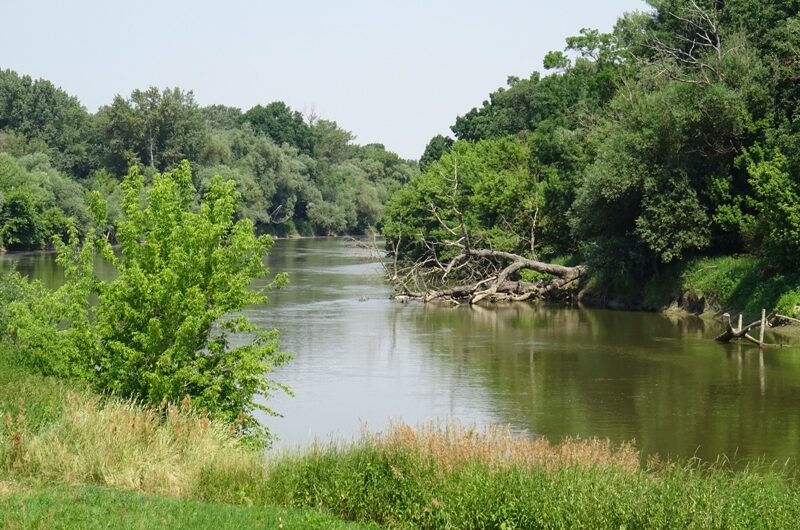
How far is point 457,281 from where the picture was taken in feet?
206

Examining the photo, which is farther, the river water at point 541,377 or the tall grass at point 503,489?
the river water at point 541,377

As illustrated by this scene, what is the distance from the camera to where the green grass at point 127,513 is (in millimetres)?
13102

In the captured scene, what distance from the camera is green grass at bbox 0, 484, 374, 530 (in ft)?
43.0

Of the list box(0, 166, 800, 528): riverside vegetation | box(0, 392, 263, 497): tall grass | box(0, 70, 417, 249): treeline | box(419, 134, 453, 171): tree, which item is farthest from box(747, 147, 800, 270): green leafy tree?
box(419, 134, 453, 171): tree

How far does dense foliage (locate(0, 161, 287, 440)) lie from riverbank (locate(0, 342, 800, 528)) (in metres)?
3.31

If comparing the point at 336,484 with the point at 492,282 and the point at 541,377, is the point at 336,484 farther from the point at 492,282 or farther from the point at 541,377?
the point at 492,282

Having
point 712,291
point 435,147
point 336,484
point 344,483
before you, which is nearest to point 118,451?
point 336,484

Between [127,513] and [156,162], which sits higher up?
[156,162]

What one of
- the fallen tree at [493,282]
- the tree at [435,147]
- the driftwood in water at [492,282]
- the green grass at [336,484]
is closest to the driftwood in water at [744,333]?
the fallen tree at [493,282]

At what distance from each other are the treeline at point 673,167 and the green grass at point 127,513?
103 feet

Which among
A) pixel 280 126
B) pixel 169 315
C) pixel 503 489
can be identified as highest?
pixel 280 126

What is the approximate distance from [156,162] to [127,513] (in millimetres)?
110329

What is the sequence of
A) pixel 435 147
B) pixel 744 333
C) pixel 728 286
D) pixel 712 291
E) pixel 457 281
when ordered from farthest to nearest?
pixel 435 147 → pixel 457 281 → pixel 712 291 → pixel 728 286 → pixel 744 333

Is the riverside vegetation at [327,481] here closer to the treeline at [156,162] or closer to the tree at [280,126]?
the treeline at [156,162]
